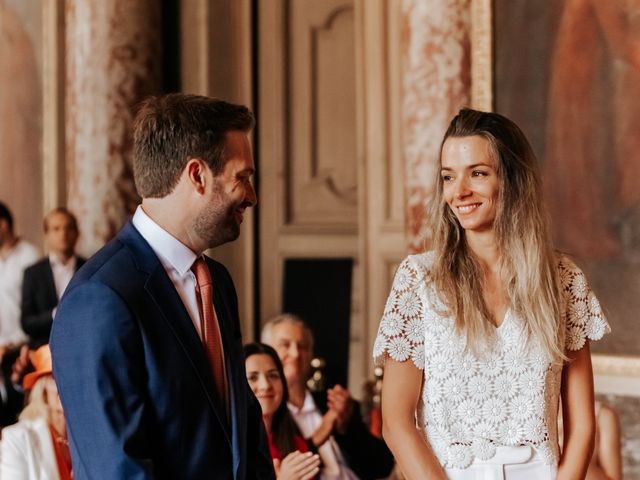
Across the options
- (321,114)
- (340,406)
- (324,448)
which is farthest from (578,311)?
(321,114)

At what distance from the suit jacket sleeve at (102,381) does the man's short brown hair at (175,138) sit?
33 cm

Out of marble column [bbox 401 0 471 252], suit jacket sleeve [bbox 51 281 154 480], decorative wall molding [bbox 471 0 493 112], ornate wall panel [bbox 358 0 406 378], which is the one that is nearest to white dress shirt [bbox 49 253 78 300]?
ornate wall panel [bbox 358 0 406 378]

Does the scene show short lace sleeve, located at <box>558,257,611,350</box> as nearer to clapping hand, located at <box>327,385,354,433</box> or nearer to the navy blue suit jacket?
the navy blue suit jacket

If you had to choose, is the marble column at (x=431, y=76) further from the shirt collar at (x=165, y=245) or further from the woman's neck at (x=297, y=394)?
the shirt collar at (x=165, y=245)

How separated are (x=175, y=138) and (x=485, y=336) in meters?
1.02

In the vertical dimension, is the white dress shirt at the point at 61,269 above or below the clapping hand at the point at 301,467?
above

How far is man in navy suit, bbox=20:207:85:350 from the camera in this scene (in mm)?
7898

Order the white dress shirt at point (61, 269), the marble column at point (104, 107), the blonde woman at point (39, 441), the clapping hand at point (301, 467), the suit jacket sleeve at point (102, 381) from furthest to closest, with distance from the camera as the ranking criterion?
the marble column at point (104, 107) → the white dress shirt at point (61, 269) → the blonde woman at point (39, 441) → the clapping hand at point (301, 467) → the suit jacket sleeve at point (102, 381)

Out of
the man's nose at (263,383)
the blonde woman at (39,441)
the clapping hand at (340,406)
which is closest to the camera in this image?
the blonde woman at (39,441)

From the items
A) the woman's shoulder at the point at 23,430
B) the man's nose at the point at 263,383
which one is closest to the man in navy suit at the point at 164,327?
the man's nose at the point at 263,383

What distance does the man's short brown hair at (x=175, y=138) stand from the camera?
272 centimetres

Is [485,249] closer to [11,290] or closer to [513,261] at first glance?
[513,261]

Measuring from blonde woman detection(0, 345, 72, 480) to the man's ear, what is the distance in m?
1.98

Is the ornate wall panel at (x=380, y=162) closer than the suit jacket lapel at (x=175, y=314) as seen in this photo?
No
